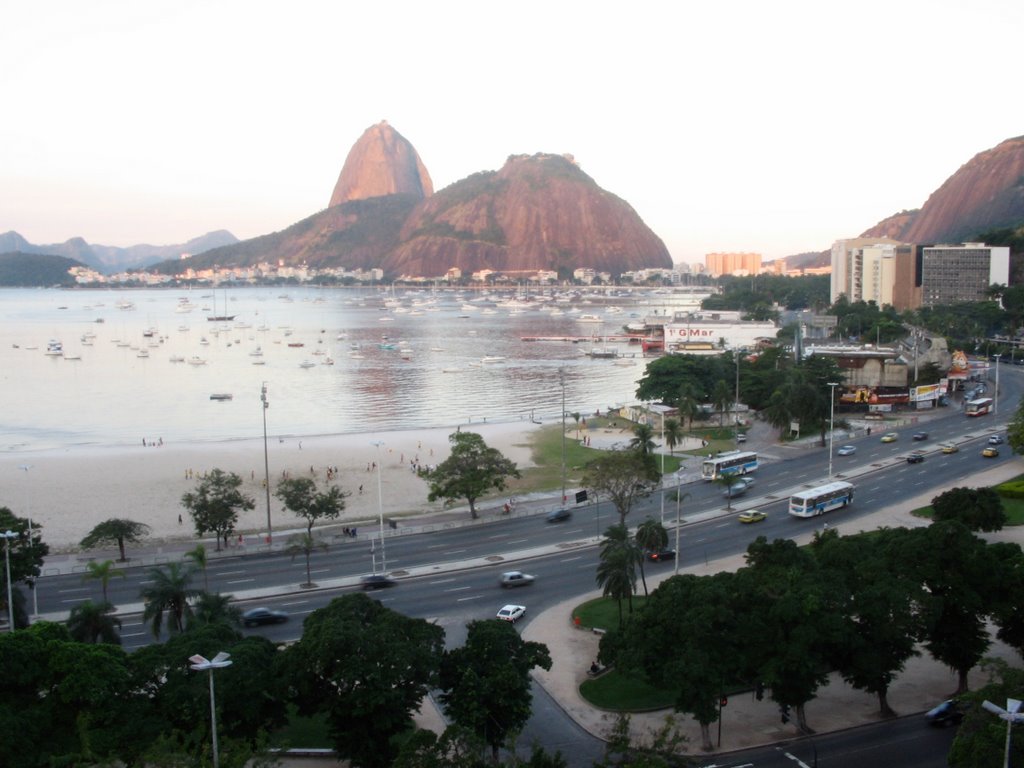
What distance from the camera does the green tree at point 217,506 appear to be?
72.6ft

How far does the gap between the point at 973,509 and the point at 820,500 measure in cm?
447

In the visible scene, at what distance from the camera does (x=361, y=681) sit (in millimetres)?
10883

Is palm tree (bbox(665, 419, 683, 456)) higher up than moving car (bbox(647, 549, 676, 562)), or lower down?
higher up

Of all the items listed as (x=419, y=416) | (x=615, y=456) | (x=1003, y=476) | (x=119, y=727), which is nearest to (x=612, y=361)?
(x=419, y=416)

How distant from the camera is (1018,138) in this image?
136000 millimetres

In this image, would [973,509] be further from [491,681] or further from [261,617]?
[261,617]

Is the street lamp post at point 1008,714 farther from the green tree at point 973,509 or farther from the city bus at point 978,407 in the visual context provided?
the city bus at point 978,407

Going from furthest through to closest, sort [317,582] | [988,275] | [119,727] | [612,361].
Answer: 1. [988,275]
2. [612,361]
3. [317,582]
4. [119,727]

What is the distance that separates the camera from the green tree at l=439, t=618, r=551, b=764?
11.1m

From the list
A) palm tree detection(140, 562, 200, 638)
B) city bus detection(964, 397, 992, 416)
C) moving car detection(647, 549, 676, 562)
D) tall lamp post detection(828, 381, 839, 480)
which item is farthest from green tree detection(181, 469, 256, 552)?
city bus detection(964, 397, 992, 416)

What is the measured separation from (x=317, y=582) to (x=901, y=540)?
39.1 ft

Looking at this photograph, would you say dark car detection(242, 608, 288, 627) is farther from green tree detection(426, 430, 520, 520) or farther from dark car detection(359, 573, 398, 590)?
green tree detection(426, 430, 520, 520)

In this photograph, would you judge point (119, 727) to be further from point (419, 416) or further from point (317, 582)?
point (419, 416)

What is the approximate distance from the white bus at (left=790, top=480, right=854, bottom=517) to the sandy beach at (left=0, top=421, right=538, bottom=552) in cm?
1044
